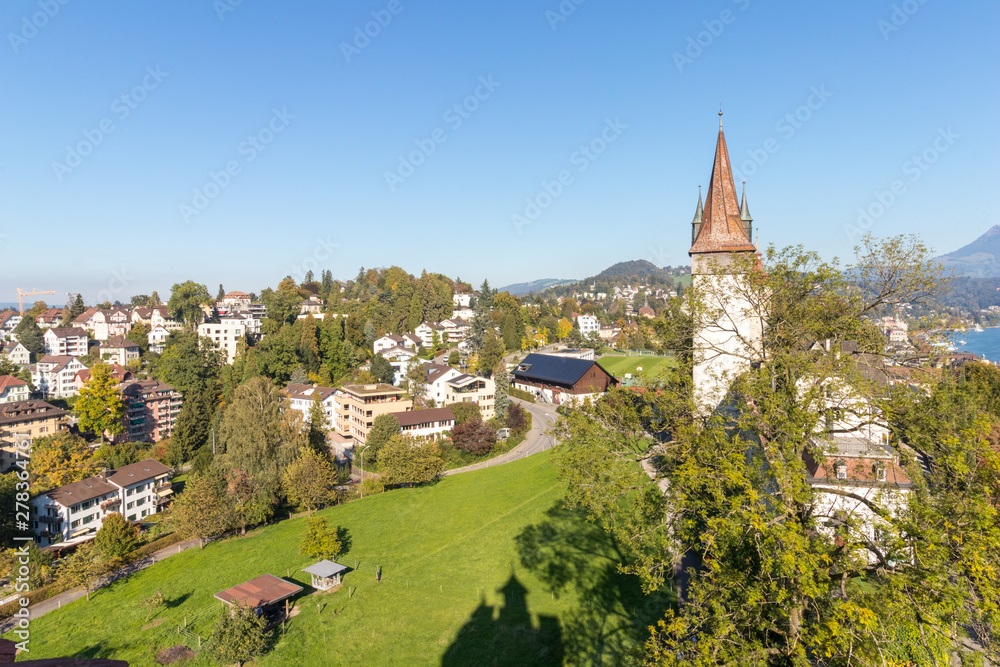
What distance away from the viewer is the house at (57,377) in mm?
61812

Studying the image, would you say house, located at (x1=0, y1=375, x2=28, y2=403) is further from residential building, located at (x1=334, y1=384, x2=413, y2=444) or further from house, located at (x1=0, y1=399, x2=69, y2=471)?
residential building, located at (x1=334, y1=384, x2=413, y2=444)

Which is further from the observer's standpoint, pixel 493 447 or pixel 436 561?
pixel 493 447

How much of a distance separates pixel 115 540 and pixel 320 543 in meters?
12.1

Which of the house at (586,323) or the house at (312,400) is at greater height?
the house at (586,323)

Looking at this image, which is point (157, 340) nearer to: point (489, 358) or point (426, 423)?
point (489, 358)

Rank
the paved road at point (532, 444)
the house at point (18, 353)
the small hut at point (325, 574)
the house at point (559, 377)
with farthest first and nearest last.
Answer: the house at point (18, 353), the house at point (559, 377), the paved road at point (532, 444), the small hut at point (325, 574)

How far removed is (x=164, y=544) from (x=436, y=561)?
18419mm

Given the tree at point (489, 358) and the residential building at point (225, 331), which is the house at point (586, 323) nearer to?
the tree at point (489, 358)

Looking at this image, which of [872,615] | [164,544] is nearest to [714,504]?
[872,615]

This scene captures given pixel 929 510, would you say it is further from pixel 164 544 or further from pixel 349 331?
pixel 349 331

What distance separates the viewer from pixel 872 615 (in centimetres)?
683

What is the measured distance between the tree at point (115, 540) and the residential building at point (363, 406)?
767 inches

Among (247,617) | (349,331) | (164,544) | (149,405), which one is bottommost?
(164,544)

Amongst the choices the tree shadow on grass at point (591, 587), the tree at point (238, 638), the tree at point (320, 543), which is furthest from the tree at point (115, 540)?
the tree shadow on grass at point (591, 587)
